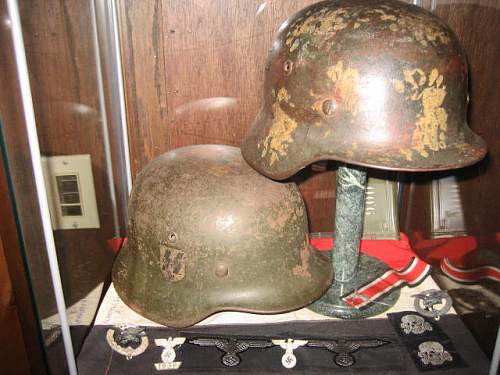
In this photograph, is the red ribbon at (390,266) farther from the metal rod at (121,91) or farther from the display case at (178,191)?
the metal rod at (121,91)


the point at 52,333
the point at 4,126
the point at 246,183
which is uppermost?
the point at 4,126

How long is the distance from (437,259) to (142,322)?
4.01ft

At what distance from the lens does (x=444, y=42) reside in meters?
1.13

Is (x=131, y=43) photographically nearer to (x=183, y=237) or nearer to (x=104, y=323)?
(x=183, y=237)

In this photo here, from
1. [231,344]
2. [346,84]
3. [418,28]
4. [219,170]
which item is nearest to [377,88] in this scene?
[346,84]

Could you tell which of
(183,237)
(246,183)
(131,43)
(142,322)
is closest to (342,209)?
(246,183)

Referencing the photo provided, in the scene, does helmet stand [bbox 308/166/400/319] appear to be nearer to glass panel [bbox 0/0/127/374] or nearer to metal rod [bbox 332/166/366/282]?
metal rod [bbox 332/166/366/282]

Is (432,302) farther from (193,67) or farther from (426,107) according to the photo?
(193,67)

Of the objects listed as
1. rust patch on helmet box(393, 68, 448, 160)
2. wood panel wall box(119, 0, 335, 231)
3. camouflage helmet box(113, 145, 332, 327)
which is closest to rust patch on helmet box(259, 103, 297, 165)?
camouflage helmet box(113, 145, 332, 327)

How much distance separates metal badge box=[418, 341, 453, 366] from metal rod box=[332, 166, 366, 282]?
1.27ft

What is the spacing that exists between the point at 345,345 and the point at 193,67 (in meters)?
1.25

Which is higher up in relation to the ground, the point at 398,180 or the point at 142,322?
the point at 398,180

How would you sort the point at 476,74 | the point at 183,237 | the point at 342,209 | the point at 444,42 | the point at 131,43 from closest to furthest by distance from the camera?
the point at 444,42 < the point at 183,237 < the point at 476,74 < the point at 342,209 < the point at 131,43

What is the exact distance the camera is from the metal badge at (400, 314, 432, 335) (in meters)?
1.46
